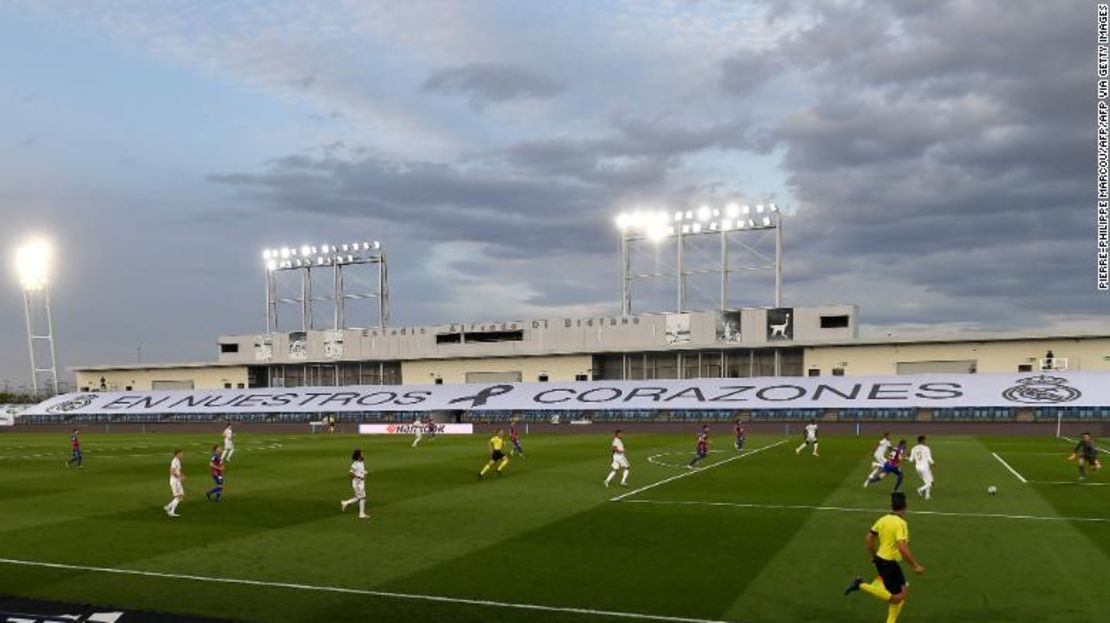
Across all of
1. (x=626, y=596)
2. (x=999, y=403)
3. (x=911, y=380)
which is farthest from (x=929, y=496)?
(x=911, y=380)

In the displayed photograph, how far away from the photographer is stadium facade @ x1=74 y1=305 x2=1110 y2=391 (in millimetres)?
76500

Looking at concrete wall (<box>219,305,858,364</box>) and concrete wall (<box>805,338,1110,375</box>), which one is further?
concrete wall (<box>219,305,858,364</box>)

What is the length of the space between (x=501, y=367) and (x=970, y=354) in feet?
160

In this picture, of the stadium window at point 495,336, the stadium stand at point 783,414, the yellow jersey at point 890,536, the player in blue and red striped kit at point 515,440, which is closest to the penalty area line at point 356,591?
the yellow jersey at point 890,536

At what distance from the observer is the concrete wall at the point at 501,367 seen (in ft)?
304

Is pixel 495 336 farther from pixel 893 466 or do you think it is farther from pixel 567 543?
pixel 567 543

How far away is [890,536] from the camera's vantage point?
12.1 metres

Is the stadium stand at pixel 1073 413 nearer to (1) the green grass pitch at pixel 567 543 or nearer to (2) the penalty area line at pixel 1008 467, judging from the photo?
(2) the penalty area line at pixel 1008 467

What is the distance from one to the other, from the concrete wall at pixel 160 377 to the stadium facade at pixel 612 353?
18cm

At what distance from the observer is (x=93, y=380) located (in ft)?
400

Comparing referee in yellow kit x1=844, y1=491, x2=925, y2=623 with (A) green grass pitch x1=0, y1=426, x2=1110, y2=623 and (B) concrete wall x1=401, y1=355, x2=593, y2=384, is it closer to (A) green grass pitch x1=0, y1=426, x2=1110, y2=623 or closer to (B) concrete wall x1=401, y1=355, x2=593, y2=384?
(A) green grass pitch x1=0, y1=426, x2=1110, y2=623

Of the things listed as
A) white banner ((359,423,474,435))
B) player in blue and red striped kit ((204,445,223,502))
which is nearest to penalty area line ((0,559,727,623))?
player in blue and red striped kit ((204,445,223,502))

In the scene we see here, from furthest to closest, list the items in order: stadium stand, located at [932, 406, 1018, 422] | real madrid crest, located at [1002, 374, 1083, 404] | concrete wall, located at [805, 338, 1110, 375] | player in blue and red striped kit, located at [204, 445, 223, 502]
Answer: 1. concrete wall, located at [805, 338, 1110, 375]
2. real madrid crest, located at [1002, 374, 1083, 404]
3. stadium stand, located at [932, 406, 1018, 422]
4. player in blue and red striped kit, located at [204, 445, 223, 502]

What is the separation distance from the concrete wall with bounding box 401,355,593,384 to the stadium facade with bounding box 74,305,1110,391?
12cm
